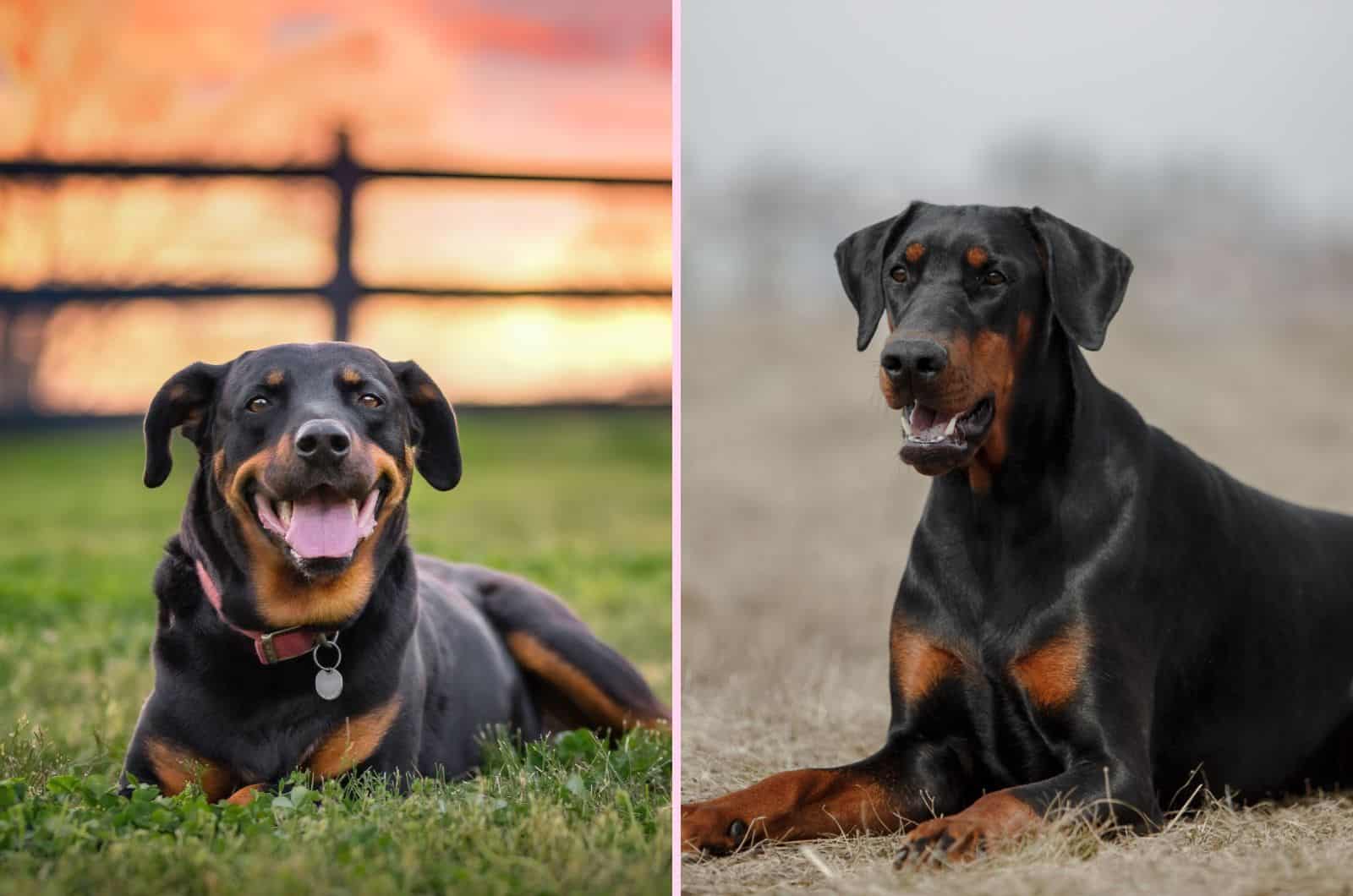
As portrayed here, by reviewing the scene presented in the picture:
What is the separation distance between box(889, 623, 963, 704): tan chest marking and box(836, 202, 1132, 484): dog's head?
1.33 ft

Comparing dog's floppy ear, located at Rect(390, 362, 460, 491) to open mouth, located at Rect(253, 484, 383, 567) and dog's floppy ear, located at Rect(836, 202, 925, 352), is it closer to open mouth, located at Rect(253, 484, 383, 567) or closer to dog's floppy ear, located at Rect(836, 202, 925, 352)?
open mouth, located at Rect(253, 484, 383, 567)

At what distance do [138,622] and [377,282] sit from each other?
3.81 m

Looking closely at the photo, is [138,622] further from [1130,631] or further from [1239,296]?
[1239,296]

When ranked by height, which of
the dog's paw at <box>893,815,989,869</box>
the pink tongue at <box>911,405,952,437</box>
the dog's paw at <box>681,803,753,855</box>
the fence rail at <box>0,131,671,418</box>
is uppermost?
the fence rail at <box>0,131,671,418</box>

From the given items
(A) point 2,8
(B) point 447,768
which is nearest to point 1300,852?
(B) point 447,768

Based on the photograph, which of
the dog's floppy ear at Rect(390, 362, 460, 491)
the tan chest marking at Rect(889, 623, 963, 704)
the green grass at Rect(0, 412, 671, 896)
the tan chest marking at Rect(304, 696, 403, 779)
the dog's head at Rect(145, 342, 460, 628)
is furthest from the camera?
the dog's floppy ear at Rect(390, 362, 460, 491)

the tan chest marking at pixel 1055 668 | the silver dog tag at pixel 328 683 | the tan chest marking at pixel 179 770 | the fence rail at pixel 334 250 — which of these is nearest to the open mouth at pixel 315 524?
the silver dog tag at pixel 328 683

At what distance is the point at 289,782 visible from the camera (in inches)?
114

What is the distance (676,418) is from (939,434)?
54 centimetres

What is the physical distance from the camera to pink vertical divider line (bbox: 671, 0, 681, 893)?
2686mm

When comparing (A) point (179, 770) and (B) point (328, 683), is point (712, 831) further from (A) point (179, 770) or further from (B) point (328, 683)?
(A) point (179, 770)

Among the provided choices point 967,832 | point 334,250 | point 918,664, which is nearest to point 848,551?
point 334,250

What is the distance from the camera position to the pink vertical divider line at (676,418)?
269 centimetres

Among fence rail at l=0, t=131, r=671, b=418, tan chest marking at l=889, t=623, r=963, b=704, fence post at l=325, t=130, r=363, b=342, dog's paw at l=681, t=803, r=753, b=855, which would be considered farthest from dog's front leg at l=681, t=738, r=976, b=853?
fence post at l=325, t=130, r=363, b=342
